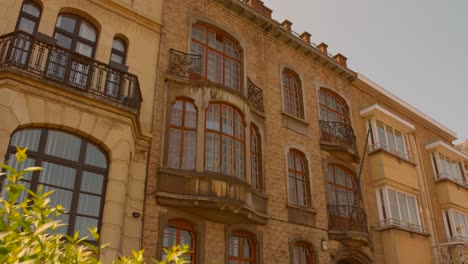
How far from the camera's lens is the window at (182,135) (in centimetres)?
1173

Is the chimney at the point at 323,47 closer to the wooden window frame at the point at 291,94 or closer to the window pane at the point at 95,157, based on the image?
the wooden window frame at the point at 291,94

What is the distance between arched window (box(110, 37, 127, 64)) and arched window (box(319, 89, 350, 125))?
9466 millimetres

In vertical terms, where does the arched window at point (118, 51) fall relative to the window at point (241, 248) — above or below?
above

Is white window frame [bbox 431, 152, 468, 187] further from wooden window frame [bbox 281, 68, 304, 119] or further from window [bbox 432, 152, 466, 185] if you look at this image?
wooden window frame [bbox 281, 68, 304, 119]

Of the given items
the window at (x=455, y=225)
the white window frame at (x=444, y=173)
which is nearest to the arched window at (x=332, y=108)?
the white window frame at (x=444, y=173)

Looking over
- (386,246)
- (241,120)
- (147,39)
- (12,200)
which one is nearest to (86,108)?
(147,39)

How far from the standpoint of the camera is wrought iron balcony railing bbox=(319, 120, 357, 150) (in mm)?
17188

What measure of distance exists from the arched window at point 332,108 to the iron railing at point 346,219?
426cm

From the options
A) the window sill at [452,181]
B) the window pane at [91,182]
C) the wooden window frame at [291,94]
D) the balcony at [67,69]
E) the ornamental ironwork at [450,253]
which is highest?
the wooden window frame at [291,94]

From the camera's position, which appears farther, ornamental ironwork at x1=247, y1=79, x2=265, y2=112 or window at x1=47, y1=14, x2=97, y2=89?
ornamental ironwork at x1=247, y1=79, x2=265, y2=112

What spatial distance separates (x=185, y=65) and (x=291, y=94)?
5.95m

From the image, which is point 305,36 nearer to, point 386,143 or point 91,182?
point 386,143

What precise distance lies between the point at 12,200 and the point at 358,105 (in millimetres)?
19451

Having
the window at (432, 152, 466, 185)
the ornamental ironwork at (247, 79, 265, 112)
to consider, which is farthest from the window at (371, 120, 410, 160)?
the ornamental ironwork at (247, 79, 265, 112)
